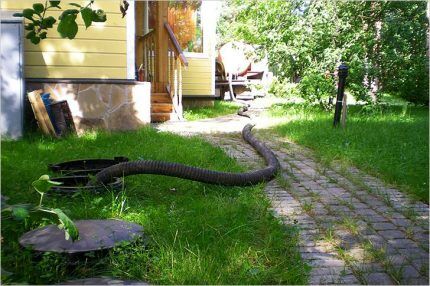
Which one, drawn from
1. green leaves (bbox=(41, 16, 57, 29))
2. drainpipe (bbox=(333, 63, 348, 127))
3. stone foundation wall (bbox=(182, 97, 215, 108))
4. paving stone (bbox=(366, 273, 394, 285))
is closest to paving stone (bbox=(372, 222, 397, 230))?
paving stone (bbox=(366, 273, 394, 285))

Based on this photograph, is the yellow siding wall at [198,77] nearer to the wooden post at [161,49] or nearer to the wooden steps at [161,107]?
the wooden post at [161,49]

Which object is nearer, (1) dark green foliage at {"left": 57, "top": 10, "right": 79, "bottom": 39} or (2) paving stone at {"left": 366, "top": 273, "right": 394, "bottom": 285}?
(1) dark green foliage at {"left": 57, "top": 10, "right": 79, "bottom": 39}

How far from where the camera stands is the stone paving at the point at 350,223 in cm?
246

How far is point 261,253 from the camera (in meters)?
2.61

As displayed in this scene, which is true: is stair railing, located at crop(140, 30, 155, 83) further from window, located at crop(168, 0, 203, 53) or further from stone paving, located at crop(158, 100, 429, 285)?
stone paving, located at crop(158, 100, 429, 285)

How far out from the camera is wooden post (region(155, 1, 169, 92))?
9703 mm

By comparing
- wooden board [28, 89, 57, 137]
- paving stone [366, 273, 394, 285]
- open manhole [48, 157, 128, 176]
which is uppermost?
wooden board [28, 89, 57, 137]

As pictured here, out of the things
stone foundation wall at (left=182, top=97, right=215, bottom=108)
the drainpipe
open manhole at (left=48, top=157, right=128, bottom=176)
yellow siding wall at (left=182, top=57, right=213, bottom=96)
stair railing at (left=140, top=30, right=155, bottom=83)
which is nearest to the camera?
open manhole at (left=48, top=157, right=128, bottom=176)

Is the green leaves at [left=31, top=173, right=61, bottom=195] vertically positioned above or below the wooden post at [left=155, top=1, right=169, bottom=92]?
below

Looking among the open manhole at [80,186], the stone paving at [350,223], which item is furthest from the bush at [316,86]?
the open manhole at [80,186]

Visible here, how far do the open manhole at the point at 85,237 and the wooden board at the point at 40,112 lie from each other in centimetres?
368

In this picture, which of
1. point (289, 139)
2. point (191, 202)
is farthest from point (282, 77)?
point (191, 202)

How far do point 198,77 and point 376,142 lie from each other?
22.9ft

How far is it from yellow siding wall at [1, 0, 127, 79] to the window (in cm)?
513
